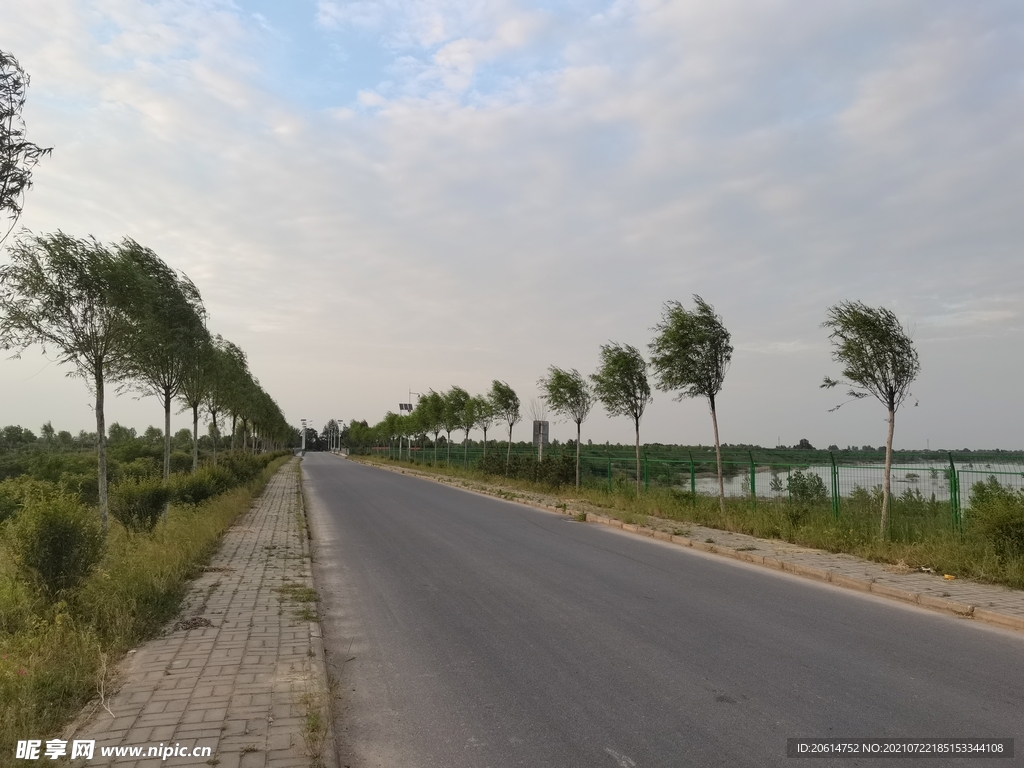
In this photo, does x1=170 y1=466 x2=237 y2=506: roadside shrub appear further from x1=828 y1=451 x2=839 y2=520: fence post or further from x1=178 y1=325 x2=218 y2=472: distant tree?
x1=828 y1=451 x2=839 y2=520: fence post

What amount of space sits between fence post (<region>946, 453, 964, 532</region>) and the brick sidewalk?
33.6 feet

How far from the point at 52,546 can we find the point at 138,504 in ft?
18.7

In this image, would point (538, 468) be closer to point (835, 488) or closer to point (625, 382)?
point (625, 382)

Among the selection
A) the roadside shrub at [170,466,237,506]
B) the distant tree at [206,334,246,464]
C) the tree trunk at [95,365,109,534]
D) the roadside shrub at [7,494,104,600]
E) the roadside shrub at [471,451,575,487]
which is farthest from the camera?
the roadside shrub at [471,451,575,487]

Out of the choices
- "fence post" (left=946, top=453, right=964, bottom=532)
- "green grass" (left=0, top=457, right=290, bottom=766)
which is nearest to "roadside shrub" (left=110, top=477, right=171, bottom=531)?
"green grass" (left=0, top=457, right=290, bottom=766)

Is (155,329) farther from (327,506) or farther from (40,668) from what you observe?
(327,506)

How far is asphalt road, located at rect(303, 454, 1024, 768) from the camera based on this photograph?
4262mm

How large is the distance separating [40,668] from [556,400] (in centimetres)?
2256

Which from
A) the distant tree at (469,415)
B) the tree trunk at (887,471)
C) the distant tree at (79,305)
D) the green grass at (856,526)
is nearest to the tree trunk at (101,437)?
the distant tree at (79,305)

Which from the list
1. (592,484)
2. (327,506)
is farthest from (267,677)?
(592,484)

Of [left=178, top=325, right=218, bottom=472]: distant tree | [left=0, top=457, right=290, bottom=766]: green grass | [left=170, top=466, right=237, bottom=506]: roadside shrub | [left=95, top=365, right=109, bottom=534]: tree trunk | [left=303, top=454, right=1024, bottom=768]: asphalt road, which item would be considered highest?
[left=178, top=325, right=218, bottom=472]: distant tree

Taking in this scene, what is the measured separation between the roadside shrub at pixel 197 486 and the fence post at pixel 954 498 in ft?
45.7

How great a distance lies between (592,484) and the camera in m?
25.4

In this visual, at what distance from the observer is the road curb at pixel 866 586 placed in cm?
743
